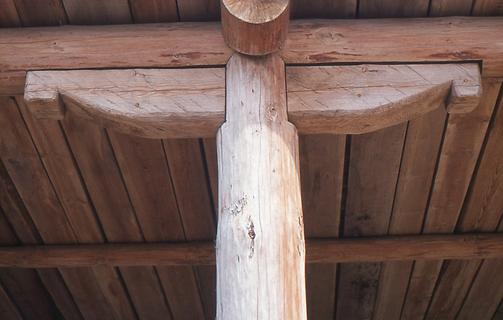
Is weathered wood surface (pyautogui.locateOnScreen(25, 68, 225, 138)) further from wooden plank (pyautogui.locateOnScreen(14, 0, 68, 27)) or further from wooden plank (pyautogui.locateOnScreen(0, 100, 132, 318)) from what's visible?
wooden plank (pyautogui.locateOnScreen(0, 100, 132, 318))

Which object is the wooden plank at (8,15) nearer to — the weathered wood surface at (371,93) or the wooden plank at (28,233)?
the wooden plank at (28,233)

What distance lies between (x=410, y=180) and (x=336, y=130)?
0.79m

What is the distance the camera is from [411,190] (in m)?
2.88

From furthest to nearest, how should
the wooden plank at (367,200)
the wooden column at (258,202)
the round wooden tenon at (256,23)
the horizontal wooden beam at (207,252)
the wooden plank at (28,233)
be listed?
1. the horizontal wooden beam at (207,252)
2. the wooden plank at (28,233)
3. the wooden plank at (367,200)
4. the round wooden tenon at (256,23)
5. the wooden column at (258,202)

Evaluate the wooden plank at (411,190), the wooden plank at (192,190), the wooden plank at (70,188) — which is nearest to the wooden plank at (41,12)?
the wooden plank at (70,188)

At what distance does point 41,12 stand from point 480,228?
2.05 metres

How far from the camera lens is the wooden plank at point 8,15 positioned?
7.44 ft

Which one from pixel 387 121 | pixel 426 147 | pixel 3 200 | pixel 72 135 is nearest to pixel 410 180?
pixel 426 147

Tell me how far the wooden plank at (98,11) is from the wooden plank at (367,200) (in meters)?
1.00

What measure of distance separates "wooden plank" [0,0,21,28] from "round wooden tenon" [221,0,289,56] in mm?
719

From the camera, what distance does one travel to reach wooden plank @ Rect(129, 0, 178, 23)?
2270 mm

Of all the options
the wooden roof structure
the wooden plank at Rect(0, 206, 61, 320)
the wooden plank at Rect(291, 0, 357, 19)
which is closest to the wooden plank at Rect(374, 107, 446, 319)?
the wooden roof structure

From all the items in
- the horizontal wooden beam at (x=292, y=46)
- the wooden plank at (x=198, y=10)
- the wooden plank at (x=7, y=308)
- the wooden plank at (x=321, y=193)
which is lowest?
the wooden plank at (x=7, y=308)

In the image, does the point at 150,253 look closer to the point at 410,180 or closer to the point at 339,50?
the point at 410,180
